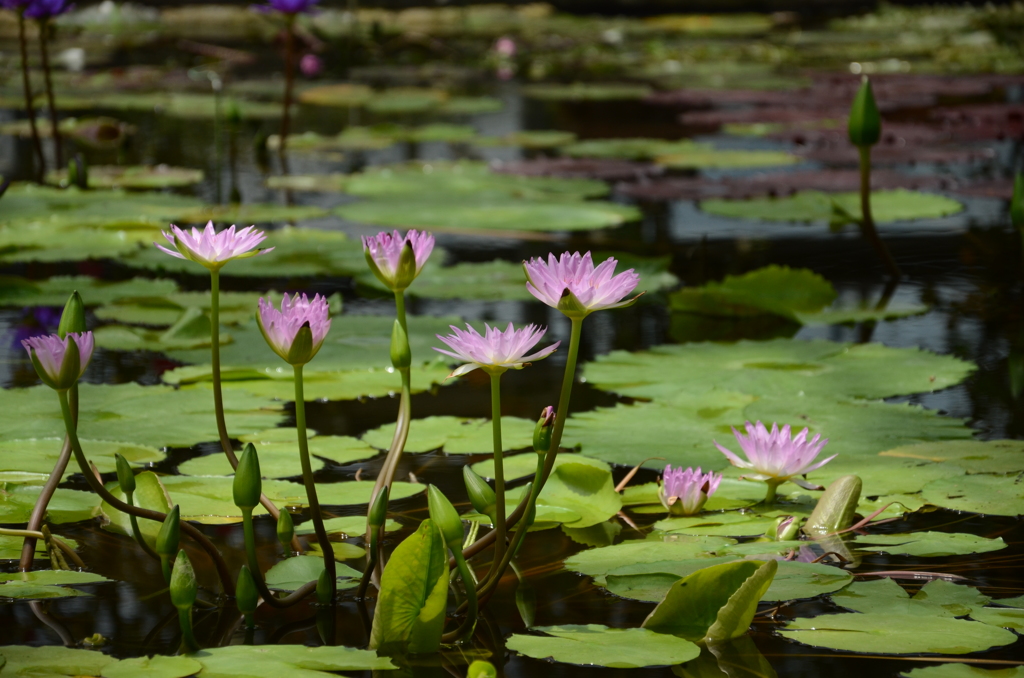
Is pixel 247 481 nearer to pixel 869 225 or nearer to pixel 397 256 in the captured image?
pixel 397 256

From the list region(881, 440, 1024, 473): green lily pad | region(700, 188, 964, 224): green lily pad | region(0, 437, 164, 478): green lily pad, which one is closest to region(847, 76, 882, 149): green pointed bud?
region(700, 188, 964, 224): green lily pad

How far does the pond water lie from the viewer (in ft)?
3.50

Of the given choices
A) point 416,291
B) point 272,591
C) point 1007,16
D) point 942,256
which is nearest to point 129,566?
point 272,591

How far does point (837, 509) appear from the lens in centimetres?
119

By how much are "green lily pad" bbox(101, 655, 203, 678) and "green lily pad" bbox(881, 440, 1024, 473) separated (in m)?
0.87

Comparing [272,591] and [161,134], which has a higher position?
[161,134]

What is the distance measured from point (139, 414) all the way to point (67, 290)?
80 centimetres

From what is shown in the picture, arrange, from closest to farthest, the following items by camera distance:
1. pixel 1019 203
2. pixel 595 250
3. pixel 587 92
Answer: pixel 1019 203, pixel 595 250, pixel 587 92

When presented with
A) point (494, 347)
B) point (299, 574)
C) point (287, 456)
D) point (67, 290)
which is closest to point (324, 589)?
point (299, 574)

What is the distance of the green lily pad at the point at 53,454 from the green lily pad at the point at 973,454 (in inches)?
34.9

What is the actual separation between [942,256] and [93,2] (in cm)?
1033

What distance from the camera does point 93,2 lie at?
443 inches

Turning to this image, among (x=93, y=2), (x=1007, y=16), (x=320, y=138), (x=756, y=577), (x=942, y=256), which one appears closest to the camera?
(x=756, y=577)

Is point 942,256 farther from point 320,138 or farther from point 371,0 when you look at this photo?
point 371,0
